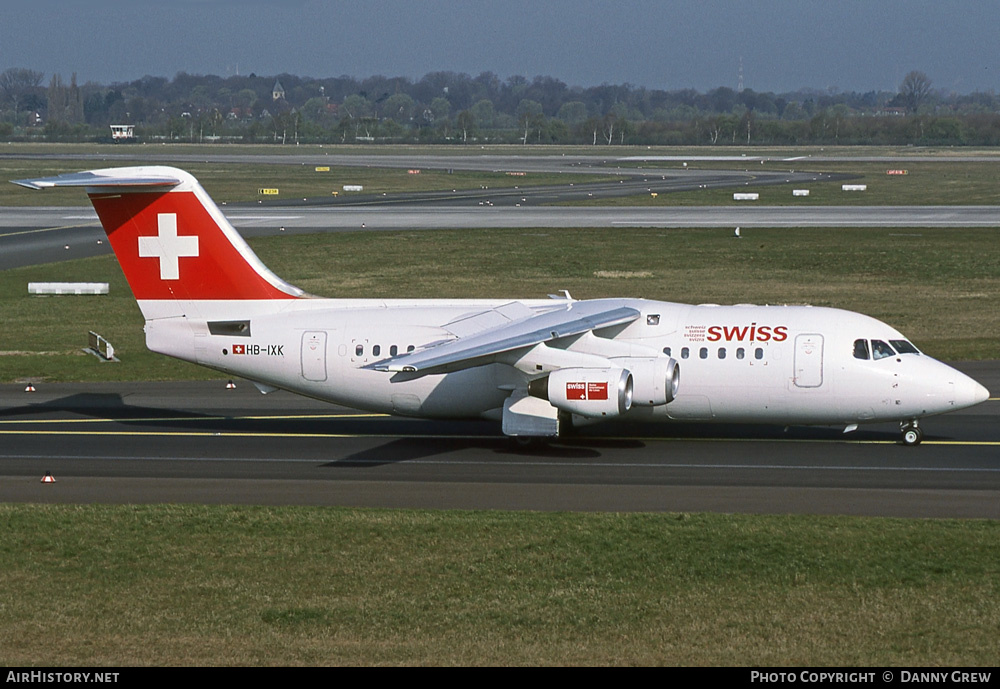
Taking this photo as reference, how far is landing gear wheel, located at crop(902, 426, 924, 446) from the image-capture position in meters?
27.9

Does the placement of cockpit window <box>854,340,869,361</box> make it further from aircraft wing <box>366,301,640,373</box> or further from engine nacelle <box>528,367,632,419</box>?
engine nacelle <box>528,367,632,419</box>

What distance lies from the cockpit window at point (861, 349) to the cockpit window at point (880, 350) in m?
0.17

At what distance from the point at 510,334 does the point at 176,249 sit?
8.87 m

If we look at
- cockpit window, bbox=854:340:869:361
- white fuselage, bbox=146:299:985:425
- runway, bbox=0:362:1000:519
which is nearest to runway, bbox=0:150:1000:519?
runway, bbox=0:362:1000:519

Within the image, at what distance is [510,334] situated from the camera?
86.8 feet

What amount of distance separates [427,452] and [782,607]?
41.7 ft

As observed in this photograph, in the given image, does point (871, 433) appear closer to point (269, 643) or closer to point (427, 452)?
point (427, 452)

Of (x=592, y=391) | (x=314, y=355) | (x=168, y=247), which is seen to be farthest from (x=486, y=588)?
(x=168, y=247)

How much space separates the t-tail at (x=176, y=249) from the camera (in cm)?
2939

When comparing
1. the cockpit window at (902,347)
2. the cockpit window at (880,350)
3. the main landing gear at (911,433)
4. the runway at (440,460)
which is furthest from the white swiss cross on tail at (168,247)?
the main landing gear at (911,433)

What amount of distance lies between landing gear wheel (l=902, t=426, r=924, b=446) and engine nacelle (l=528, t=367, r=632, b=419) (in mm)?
6567

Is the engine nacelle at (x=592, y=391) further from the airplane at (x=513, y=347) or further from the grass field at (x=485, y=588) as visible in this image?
the grass field at (x=485, y=588)

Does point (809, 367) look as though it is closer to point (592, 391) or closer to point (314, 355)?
point (592, 391)
